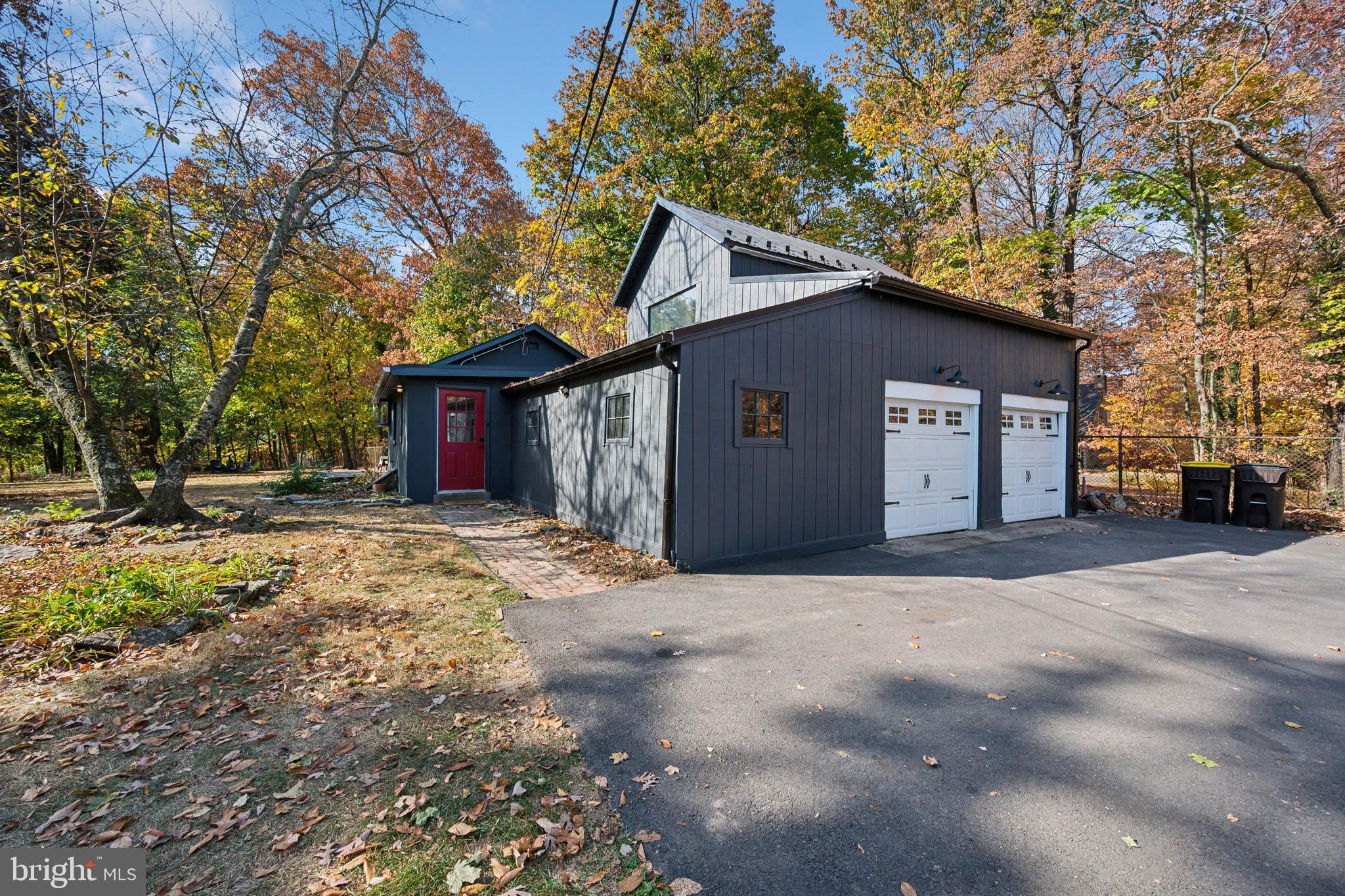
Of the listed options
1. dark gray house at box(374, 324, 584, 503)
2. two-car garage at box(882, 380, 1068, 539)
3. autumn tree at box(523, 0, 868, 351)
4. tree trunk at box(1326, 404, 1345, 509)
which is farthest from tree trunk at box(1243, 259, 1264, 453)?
dark gray house at box(374, 324, 584, 503)

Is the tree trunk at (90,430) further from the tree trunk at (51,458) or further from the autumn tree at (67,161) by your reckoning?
the tree trunk at (51,458)

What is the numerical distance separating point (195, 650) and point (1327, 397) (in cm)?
1755

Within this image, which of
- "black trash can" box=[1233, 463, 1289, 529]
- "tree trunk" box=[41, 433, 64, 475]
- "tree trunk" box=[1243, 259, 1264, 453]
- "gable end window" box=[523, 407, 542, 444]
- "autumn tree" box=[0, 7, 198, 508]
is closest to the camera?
"autumn tree" box=[0, 7, 198, 508]

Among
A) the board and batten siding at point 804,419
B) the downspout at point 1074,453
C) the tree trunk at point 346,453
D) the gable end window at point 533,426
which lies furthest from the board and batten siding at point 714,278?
the tree trunk at point 346,453

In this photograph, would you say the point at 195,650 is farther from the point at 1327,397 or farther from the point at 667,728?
the point at 1327,397

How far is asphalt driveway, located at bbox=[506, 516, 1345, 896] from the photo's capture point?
1.79 metres

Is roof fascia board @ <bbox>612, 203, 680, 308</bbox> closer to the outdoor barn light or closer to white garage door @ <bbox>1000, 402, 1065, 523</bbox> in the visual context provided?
the outdoor barn light

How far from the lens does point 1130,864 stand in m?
1.76

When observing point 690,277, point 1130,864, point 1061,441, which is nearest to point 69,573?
point 1130,864

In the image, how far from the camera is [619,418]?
6.95m

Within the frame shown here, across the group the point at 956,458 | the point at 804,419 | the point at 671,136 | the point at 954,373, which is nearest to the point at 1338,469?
the point at 956,458

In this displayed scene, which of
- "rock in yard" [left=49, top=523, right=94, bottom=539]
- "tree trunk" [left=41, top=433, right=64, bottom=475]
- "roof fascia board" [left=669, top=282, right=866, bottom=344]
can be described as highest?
"roof fascia board" [left=669, top=282, right=866, bottom=344]

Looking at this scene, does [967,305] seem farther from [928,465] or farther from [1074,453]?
[1074,453]

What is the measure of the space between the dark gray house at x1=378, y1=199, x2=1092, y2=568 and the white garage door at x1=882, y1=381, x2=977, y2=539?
0.03m
